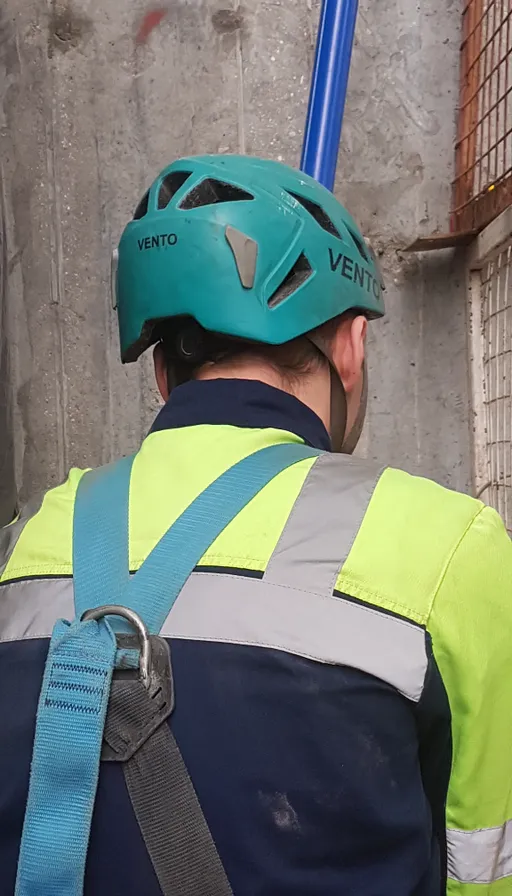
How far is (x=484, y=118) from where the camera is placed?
176 centimetres

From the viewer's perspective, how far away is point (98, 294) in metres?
1.90

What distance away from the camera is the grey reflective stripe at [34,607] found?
697 millimetres

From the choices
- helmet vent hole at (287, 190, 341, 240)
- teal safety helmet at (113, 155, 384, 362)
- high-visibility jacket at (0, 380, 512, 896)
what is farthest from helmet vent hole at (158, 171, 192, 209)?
high-visibility jacket at (0, 380, 512, 896)

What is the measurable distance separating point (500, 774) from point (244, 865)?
0.31 m

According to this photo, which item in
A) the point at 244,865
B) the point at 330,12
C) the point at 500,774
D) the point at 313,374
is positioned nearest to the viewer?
the point at 244,865

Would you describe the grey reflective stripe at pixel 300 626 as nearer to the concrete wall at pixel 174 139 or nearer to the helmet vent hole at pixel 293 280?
the helmet vent hole at pixel 293 280

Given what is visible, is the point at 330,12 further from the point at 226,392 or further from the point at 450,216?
the point at 226,392

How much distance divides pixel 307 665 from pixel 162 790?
15 centimetres

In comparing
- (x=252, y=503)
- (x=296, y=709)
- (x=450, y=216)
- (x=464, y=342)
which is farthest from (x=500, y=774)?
(x=450, y=216)

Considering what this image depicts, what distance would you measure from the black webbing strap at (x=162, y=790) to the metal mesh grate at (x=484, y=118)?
1.32 metres

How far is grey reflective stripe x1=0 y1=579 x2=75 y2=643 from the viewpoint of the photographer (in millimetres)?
697

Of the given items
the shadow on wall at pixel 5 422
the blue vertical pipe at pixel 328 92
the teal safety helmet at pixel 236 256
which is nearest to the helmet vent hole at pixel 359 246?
the teal safety helmet at pixel 236 256

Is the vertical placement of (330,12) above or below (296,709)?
above

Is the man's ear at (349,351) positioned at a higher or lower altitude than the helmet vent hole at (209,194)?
lower
